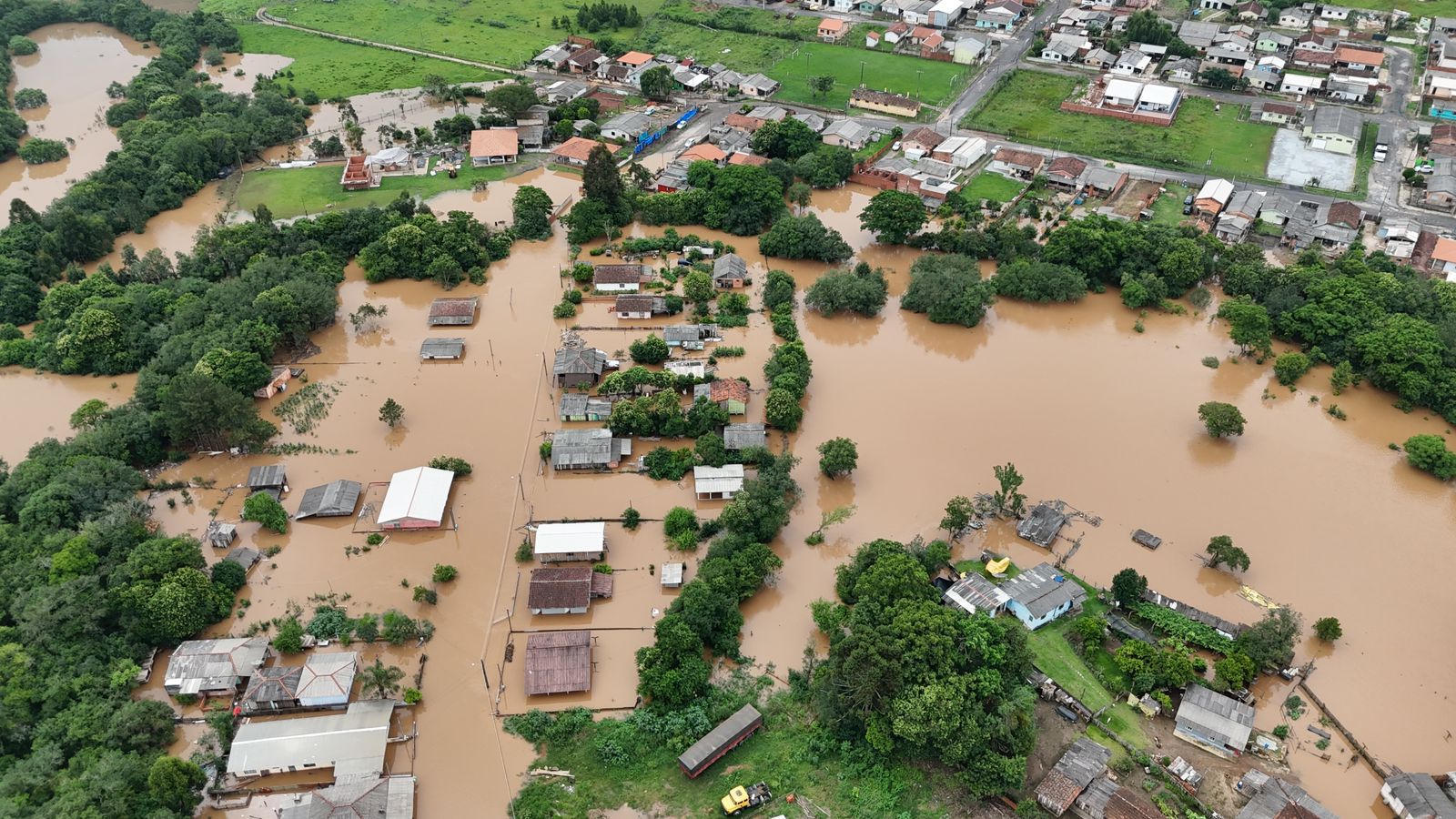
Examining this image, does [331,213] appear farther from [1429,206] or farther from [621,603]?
[1429,206]

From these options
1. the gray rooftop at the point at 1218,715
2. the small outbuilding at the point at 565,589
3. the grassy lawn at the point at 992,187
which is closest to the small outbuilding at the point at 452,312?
the small outbuilding at the point at 565,589

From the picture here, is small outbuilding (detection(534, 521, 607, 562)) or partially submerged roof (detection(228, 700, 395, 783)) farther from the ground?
small outbuilding (detection(534, 521, 607, 562))

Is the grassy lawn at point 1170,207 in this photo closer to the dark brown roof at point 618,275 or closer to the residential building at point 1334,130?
the residential building at point 1334,130

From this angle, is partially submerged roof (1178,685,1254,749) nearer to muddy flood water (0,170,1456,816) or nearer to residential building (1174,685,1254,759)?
residential building (1174,685,1254,759)

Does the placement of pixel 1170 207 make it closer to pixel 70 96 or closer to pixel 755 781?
pixel 755 781

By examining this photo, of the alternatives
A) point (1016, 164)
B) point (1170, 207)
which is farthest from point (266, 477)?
point (1170, 207)

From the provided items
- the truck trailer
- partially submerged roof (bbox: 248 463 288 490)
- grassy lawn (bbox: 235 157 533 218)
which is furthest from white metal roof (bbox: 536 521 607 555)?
grassy lawn (bbox: 235 157 533 218)

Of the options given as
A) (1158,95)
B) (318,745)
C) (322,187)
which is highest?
(1158,95)

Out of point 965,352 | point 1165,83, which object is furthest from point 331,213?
point 1165,83
